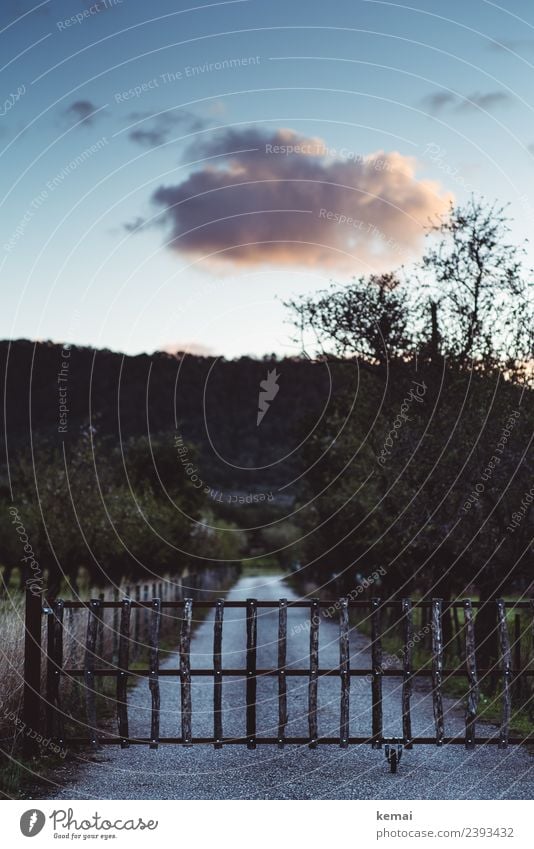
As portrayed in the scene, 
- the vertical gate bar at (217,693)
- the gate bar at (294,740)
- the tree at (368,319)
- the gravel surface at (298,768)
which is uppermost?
the tree at (368,319)

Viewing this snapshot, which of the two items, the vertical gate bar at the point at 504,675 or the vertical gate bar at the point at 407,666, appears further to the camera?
the vertical gate bar at the point at 407,666

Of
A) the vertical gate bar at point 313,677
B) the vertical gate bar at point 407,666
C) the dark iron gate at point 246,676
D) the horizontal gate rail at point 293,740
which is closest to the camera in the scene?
the horizontal gate rail at point 293,740

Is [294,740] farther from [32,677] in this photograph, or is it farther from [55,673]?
[32,677]

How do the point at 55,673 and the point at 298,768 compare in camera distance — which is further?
the point at 55,673

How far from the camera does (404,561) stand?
31.0m

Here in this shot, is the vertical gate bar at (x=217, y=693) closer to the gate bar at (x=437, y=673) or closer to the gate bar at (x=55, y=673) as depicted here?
the gate bar at (x=55, y=673)

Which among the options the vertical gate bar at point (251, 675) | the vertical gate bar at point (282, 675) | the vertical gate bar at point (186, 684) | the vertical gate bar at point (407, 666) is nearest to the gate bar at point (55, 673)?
the vertical gate bar at point (186, 684)

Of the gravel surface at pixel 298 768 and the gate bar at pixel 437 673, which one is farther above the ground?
the gate bar at pixel 437 673

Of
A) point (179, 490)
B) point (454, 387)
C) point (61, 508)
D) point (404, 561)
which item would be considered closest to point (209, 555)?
point (179, 490)

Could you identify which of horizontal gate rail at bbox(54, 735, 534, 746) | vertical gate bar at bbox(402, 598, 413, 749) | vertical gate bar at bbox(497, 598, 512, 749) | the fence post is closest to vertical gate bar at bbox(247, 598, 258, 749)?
horizontal gate rail at bbox(54, 735, 534, 746)

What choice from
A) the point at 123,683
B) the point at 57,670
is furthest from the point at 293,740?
the point at 57,670

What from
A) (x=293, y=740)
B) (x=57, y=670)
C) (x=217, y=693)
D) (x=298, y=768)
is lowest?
(x=298, y=768)
